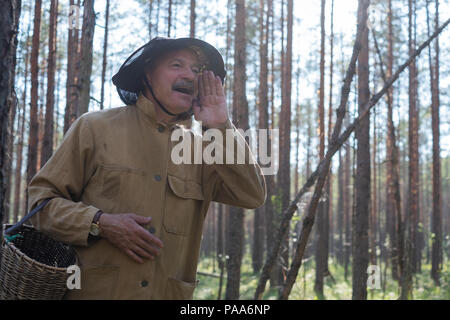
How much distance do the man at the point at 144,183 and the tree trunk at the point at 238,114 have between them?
5132mm

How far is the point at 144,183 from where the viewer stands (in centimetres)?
217

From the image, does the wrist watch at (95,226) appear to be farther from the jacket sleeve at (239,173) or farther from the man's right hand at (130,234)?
the jacket sleeve at (239,173)

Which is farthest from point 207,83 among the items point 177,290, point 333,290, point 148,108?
point 333,290

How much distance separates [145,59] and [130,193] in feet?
2.66

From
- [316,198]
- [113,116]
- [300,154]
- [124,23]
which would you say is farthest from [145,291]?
[300,154]

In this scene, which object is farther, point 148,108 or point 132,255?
point 148,108

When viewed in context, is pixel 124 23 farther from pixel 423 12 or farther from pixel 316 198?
pixel 316 198

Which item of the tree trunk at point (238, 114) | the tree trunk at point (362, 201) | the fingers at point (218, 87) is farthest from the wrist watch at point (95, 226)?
the tree trunk at point (362, 201)

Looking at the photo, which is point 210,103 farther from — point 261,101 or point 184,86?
point 261,101

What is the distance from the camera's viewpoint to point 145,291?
207 centimetres

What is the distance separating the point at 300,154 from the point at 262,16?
1034 cm

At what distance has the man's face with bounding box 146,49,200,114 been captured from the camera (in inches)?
94.4

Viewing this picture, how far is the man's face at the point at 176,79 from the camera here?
2.40 meters

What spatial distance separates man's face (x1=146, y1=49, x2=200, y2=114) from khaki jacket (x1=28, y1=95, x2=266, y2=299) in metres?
0.10
